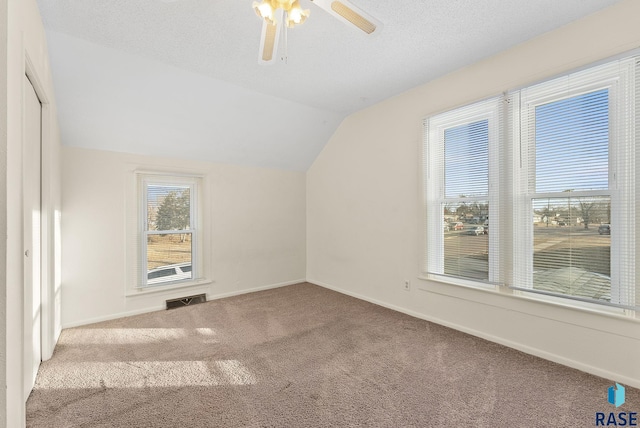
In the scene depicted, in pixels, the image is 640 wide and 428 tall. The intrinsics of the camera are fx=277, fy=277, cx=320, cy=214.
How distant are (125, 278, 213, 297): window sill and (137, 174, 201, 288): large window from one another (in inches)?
2.3

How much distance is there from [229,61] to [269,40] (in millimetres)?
1169

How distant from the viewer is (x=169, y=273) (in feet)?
12.3

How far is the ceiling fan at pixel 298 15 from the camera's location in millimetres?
1391

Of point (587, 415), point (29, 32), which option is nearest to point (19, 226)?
point (29, 32)

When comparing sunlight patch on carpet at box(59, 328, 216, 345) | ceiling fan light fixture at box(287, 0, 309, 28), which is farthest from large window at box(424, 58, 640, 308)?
sunlight patch on carpet at box(59, 328, 216, 345)

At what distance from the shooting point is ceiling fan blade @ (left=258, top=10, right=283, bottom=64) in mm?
1520

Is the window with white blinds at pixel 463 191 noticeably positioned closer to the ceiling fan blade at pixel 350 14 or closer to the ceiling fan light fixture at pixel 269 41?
the ceiling fan blade at pixel 350 14

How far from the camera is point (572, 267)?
221cm

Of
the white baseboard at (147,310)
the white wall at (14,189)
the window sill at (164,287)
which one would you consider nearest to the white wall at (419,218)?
the white baseboard at (147,310)

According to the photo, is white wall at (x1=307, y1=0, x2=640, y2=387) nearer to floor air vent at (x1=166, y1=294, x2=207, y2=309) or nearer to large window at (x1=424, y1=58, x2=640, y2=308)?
large window at (x1=424, y1=58, x2=640, y2=308)

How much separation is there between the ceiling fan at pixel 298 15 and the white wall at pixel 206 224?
8.84 ft

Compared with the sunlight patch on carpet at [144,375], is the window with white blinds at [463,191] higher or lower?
higher

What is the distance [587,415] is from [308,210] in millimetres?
3948

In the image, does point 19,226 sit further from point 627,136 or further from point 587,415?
point 627,136
